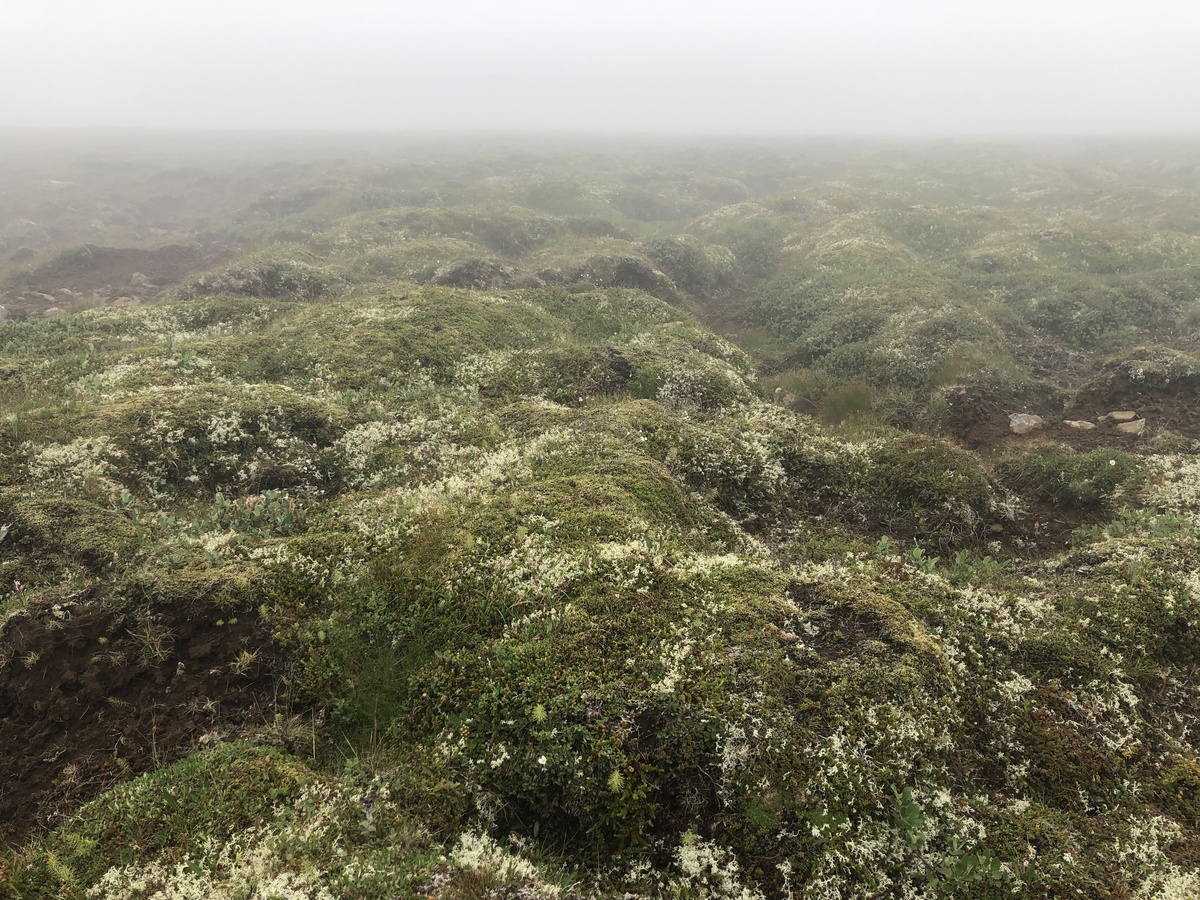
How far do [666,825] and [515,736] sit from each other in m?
2.03

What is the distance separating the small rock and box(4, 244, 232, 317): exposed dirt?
48.7 meters

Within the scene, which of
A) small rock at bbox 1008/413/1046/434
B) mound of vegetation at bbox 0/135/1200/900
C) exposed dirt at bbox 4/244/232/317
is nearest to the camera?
mound of vegetation at bbox 0/135/1200/900

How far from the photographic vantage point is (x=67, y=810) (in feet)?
19.5

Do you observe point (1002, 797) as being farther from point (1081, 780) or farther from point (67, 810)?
point (67, 810)

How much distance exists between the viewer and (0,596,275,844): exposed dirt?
246 inches

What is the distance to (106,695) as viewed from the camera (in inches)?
284

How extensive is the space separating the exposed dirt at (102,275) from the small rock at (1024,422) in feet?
160

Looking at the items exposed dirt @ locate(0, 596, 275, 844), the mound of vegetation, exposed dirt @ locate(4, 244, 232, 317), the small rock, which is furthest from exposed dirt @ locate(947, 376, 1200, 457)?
exposed dirt @ locate(4, 244, 232, 317)

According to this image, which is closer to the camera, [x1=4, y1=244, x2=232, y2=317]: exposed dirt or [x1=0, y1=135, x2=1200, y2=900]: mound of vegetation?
[x1=0, y1=135, x2=1200, y2=900]: mound of vegetation

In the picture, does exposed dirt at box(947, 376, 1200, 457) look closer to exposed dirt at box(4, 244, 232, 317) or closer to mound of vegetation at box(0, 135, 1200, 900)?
mound of vegetation at box(0, 135, 1200, 900)

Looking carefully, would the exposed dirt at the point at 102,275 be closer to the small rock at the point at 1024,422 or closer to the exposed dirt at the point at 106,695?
the exposed dirt at the point at 106,695

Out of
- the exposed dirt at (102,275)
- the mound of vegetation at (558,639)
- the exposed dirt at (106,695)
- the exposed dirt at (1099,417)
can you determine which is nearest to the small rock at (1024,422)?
the exposed dirt at (1099,417)

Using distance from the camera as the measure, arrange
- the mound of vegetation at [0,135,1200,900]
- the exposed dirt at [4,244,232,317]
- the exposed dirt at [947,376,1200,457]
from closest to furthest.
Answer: the mound of vegetation at [0,135,1200,900] → the exposed dirt at [947,376,1200,457] → the exposed dirt at [4,244,232,317]

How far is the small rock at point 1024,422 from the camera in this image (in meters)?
19.1
